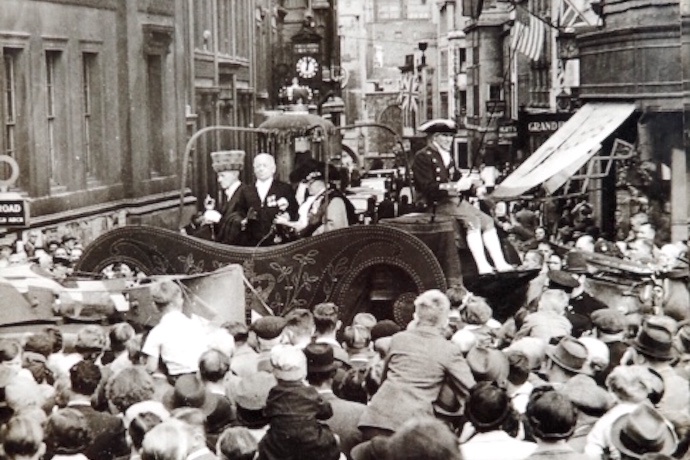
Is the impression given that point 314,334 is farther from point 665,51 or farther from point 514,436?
point 665,51

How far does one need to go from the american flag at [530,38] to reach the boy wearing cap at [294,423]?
2620mm

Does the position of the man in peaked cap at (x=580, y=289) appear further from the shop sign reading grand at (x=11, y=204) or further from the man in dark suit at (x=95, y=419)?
the shop sign reading grand at (x=11, y=204)

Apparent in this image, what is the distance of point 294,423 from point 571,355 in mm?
1176

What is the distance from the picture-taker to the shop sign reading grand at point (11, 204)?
5.42 m

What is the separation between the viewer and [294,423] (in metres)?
3.95

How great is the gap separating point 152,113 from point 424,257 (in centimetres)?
165

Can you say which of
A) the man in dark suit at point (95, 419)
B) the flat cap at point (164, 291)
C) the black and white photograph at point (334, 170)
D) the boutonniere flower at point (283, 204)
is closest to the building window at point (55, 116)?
the black and white photograph at point (334, 170)

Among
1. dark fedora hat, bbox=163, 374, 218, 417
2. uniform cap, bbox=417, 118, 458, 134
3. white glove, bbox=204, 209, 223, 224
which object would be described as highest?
uniform cap, bbox=417, 118, 458, 134

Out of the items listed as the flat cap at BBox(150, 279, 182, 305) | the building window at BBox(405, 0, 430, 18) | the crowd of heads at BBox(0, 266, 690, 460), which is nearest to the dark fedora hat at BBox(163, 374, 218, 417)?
the crowd of heads at BBox(0, 266, 690, 460)

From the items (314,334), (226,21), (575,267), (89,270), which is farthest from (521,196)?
(89,270)

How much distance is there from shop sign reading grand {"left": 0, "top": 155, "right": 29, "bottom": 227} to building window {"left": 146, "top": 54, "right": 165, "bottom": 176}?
720mm

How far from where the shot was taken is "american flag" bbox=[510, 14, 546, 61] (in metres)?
5.92

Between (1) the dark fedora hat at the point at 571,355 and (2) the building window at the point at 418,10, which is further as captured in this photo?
(2) the building window at the point at 418,10

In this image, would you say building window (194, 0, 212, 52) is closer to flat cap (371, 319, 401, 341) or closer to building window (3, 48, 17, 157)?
A: building window (3, 48, 17, 157)
